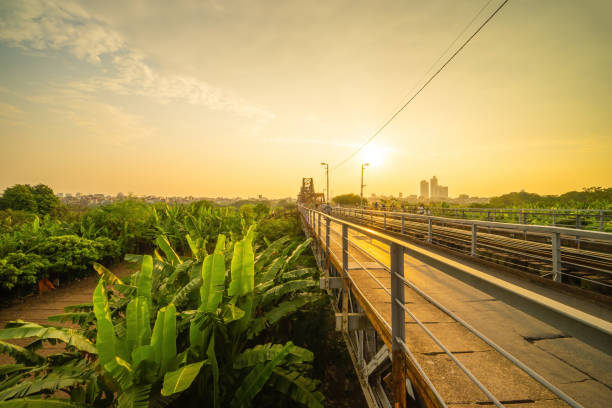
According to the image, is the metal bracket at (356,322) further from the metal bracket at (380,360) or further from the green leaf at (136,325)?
the green leaf at (136,325)

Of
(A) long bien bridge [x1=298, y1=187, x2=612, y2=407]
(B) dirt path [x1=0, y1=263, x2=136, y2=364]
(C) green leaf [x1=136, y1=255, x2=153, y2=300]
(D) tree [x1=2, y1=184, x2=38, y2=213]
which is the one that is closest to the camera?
Result: (A) long bien bridge [x1=298, y1=187, x2=612, y2=407]

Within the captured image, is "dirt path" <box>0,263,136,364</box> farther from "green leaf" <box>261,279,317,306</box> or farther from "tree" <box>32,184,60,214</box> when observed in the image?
"tree" <box>32,184,60,214</box>

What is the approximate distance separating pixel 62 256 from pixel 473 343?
46.1 ft

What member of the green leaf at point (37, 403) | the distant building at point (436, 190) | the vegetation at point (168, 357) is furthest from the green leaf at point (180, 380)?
the distant building at point (436, 190)

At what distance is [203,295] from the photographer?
11.2 feet

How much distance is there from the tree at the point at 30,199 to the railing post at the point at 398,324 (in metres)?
65.8

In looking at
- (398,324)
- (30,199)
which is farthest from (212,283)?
(30,199)

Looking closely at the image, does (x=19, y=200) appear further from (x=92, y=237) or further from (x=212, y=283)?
(x=212, y=283)

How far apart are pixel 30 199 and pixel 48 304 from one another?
184 ft

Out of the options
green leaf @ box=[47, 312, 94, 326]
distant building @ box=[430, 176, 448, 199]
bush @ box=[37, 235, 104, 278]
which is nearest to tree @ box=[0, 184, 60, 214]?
bush @ box=[37, 235, 104, 278]

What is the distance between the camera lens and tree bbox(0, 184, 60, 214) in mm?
47125

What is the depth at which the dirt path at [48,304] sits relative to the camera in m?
8.65

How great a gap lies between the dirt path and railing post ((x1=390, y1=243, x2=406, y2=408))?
9.24m

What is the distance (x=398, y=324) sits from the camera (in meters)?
2.37
